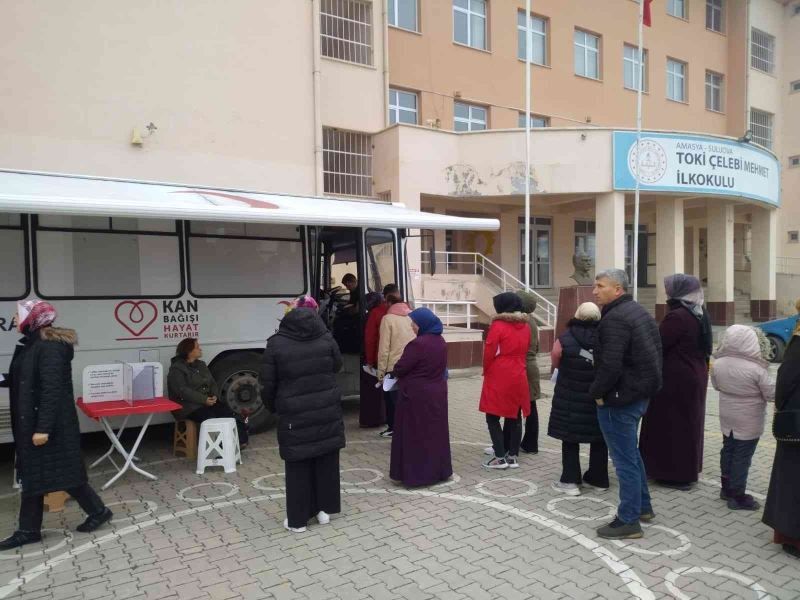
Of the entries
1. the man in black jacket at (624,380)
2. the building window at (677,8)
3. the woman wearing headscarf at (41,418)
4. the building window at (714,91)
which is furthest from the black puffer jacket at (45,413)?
the building window at (714,91)

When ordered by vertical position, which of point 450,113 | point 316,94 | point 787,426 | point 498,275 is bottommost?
point 787,426

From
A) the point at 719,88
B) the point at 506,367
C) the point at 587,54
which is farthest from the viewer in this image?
the point at 719,88

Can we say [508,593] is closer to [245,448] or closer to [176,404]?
[176,404]

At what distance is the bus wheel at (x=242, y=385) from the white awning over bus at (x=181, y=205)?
1.81 metres

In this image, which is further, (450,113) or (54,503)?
(450,113)

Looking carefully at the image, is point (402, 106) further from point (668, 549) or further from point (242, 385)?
point (668, 549)

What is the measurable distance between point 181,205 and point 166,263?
1218mm

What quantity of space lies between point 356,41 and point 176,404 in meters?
12.4

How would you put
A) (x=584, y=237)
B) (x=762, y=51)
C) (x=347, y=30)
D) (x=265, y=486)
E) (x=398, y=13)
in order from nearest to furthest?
(x=265, y=486), (x=347, y=30), (x=398, y=13), (x=584, y=237), (x=762, y=51)

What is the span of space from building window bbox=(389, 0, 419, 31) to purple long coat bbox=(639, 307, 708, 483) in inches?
554

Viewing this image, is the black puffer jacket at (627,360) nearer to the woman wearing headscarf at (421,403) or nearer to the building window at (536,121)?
the woman wearing headscarf at (421,403)

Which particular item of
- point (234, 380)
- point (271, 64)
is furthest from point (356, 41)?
point (234, 380)

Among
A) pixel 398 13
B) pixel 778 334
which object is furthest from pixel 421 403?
pixel 398 13

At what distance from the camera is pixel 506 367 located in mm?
5617
